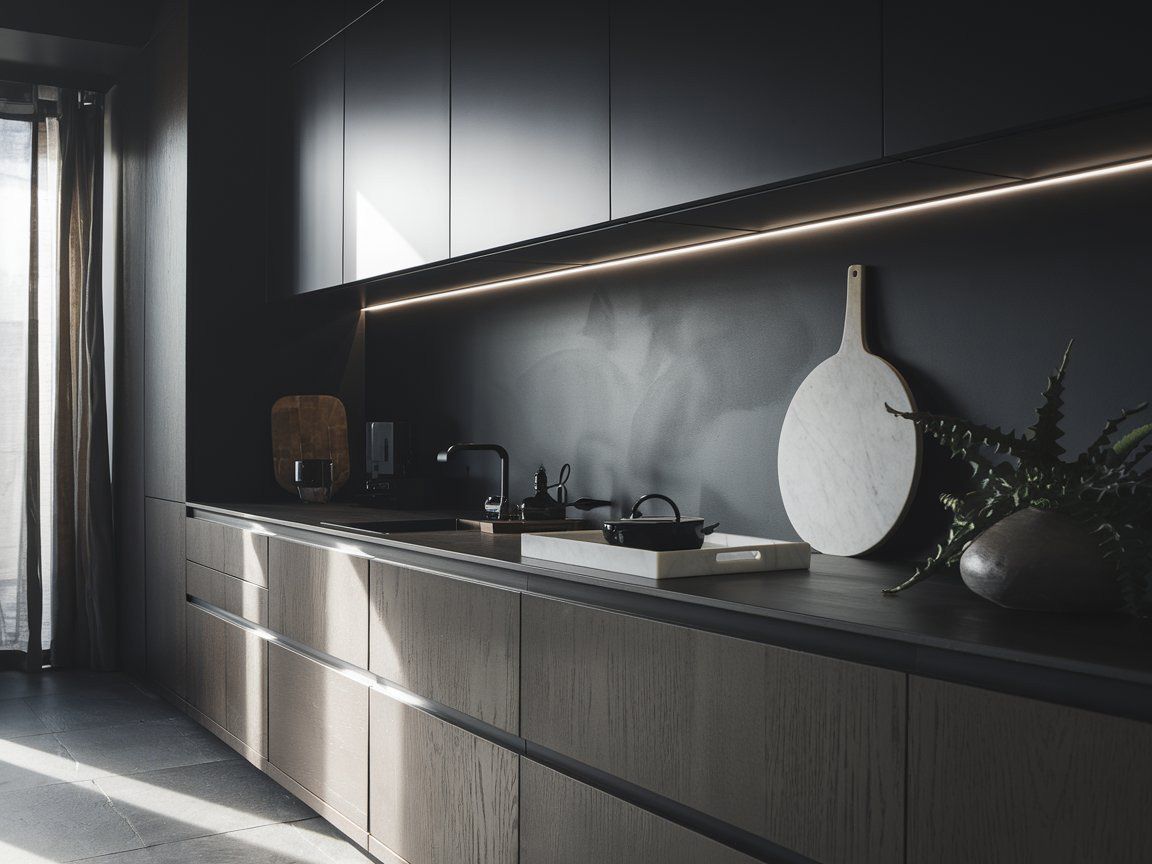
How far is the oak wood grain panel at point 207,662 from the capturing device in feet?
11.9

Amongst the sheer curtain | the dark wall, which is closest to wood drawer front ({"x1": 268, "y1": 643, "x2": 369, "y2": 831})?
the dark wall

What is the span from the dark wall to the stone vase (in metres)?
0.44

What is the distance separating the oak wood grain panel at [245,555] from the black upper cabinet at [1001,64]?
2.25 metres

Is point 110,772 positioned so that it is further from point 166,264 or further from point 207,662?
point 166,264

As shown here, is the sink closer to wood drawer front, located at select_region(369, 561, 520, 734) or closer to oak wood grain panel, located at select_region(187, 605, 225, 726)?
wood drawer front, located at select_region(369, 561, 520, 734)

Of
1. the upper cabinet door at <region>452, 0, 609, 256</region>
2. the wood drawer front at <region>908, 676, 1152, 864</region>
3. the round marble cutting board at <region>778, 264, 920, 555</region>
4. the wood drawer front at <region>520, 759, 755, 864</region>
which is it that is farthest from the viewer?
the upper cabinet door at <region>452, 0, 609, 256</region>

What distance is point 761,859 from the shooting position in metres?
1.57

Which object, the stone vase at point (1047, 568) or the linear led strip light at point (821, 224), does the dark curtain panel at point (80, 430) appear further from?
the stone vase at point (1047, 568)

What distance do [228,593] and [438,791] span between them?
4.83 feet

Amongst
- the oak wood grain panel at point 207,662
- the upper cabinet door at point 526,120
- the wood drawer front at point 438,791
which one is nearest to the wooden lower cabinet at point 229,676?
the oak wood grain panel at point 207,662

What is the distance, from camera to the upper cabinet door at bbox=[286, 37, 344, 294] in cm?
357

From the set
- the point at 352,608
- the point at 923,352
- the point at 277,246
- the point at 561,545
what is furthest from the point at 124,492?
the point at 923,352

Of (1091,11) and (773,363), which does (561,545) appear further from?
(1091,11)

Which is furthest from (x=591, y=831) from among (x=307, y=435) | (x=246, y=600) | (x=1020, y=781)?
(x=307, y=435)
